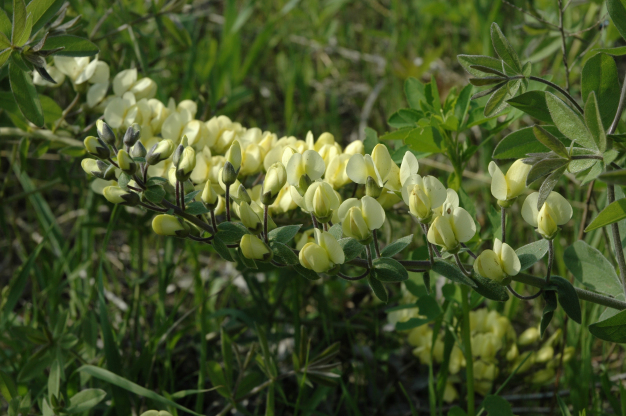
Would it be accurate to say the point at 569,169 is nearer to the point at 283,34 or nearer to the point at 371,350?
the point at 371,350

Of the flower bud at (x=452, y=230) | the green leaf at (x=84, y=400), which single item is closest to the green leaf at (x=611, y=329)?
the flower bud at (x=452, y=230)

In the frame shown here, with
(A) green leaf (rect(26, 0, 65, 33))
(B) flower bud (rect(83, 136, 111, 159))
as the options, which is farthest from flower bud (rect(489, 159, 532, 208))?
(A) green leaf (rect(26, 0, 65, 33))

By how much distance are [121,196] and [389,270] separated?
46 cm

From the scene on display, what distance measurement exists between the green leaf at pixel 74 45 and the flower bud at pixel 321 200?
0.72 meters

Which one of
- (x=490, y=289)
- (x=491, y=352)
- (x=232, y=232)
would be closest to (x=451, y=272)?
(x=490, y=289)

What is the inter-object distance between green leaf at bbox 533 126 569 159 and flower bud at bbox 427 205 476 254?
161 millimetres

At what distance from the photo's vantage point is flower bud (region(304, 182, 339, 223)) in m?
0.96

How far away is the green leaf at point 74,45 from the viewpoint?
134 centimetres

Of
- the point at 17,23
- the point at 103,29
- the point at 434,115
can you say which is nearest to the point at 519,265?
the point at 434,115

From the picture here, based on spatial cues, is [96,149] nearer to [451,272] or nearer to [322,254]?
[322,254]

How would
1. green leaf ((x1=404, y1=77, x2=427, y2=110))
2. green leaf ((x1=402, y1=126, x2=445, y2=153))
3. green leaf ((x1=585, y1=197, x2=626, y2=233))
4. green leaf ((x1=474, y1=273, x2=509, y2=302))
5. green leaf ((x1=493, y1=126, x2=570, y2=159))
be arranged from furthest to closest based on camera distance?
1. green leaf ((x1=404, y1=77, x2=427, y2=110))
2. green leaf ((x1=402, y1=126, x2=445, y2=153))
3. green leaf ((x1=493, y1=126, x2=570, y2=159))
4. green leaf ((x1=474, y1=273, x2=509, y2=302))
5. green leaf ((x1=585, y1=197, x2=626, y2=233))

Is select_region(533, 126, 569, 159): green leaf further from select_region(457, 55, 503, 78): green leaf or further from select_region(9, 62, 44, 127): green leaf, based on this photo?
select_region(9, 62, 44, 127): green leaf

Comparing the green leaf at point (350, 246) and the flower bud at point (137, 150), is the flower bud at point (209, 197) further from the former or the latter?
the green leaf at point (350, 246)

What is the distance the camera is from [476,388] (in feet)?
5.30
